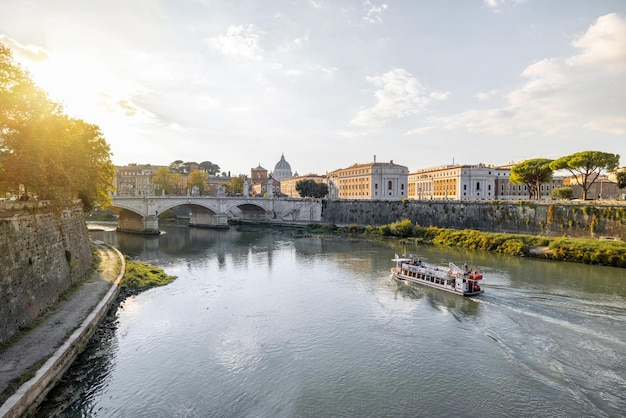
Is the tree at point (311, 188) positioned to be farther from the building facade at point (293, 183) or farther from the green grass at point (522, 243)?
the green grass at point (522, 243)

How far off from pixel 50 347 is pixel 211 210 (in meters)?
47.7

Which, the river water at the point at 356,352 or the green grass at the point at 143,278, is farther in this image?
the green grass at the point at 143,278

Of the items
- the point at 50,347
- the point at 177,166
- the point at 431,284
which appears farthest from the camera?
the point at 177,166

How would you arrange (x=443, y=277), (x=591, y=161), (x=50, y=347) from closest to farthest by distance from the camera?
(x=50, y=347)
(x=443, y=277)
(x=591, y=161)

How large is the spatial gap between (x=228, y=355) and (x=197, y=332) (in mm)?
2608

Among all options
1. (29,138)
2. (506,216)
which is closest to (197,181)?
(506,216)

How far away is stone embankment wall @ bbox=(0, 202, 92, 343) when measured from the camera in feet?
39.9

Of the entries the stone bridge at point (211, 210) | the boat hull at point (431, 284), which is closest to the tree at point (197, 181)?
the stone bridge at point (211, 210)

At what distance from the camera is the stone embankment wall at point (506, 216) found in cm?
3559

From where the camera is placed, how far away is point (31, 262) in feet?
46.9

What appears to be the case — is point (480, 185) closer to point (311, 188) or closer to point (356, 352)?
point (311, 188)

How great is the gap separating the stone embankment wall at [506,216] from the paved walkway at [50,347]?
126 feet

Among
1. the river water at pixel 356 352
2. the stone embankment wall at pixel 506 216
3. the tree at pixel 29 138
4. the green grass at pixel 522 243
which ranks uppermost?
the tree at pixel 29 138

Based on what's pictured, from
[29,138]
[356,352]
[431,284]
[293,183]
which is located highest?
[293,183]
